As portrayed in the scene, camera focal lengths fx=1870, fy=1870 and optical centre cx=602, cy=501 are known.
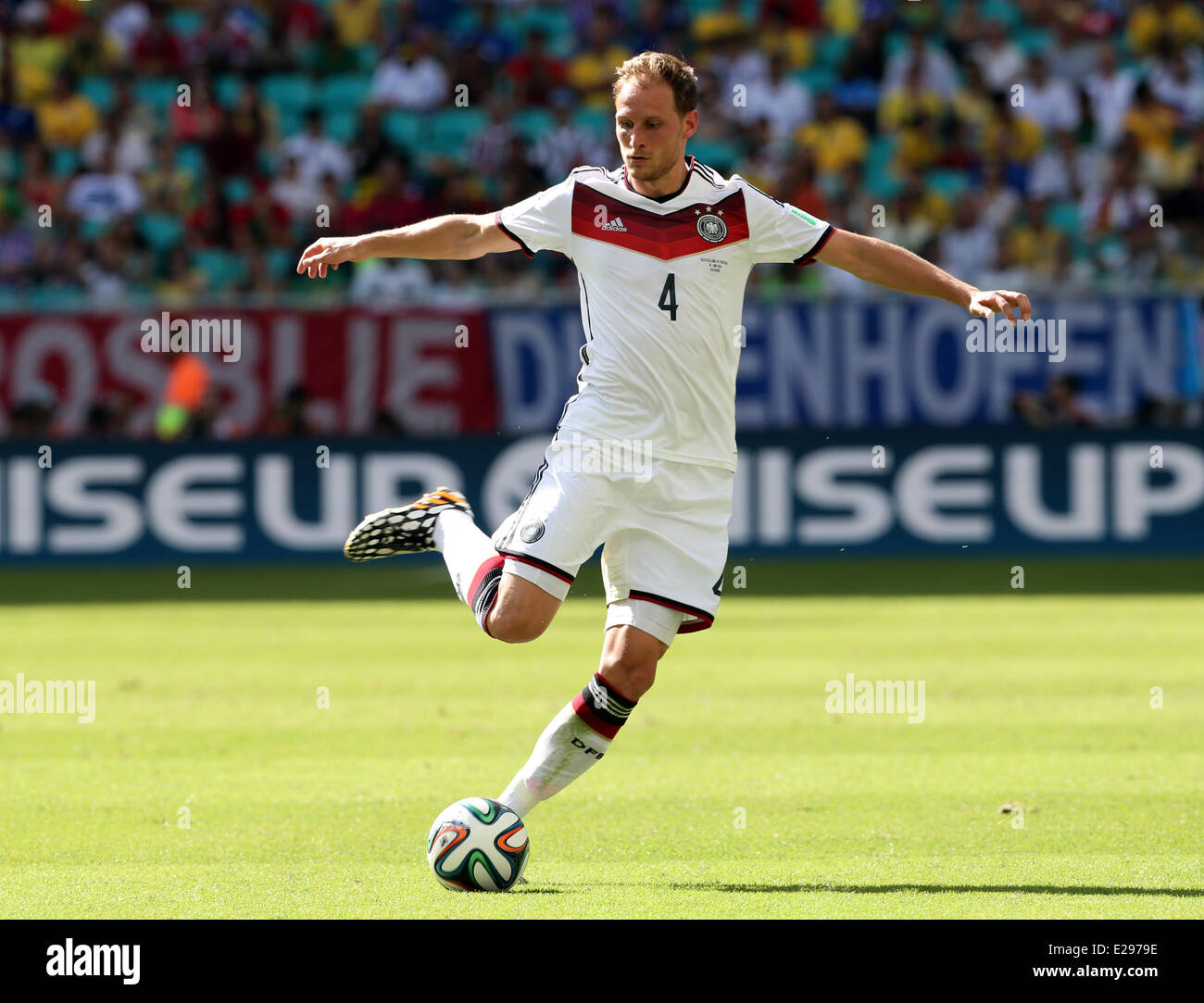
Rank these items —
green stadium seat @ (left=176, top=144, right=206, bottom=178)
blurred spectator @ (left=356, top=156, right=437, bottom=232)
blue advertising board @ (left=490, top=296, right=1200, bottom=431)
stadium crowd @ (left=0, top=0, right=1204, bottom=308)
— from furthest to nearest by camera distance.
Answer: green stadium seat @ (left=176, top=144, right=206, bottom=178) < blurred spectator @ (left=356, top=156, right=437, bottom=232) < stadium crowd @ (left=0, top=0, right=1204, bottom=308) < blue advertising board @ (left=490, top=296, right=1200, bottom=431)

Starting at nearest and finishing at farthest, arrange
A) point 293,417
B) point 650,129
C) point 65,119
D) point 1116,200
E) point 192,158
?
point 650,129 → point 293,417 → point 1116,200 → point 192,158 → point 65,119

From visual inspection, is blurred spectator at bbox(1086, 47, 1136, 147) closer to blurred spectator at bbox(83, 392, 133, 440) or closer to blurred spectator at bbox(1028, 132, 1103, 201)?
blurred spectator at bbox(1028, 132, 1103, 201)

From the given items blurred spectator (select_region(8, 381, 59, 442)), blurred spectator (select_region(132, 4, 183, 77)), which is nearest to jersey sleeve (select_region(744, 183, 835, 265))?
blurred spectator (select_region(8, 381, 59, 442))

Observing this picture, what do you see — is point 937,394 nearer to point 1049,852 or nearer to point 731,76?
point 731,76

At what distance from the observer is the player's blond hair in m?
6.34

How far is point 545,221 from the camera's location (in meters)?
6.58

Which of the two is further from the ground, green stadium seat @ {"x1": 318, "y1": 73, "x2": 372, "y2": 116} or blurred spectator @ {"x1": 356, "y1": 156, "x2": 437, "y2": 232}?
green stadium seat @ {"x1": 318, "y1": 73, "x2": 372, "y2": 116}

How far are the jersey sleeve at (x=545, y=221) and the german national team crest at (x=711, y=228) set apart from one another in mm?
459

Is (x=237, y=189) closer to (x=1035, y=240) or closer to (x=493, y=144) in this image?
(x=493, y=144)

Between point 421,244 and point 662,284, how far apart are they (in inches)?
33.5

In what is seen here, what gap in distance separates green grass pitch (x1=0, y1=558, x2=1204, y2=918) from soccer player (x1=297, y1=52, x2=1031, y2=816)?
2.80 feet

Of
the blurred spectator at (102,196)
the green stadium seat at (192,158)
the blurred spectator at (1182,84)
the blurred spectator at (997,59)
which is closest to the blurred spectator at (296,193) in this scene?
the green stadium seat at (192,158)

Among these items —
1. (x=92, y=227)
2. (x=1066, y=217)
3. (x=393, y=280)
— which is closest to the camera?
(x=393, y=280)

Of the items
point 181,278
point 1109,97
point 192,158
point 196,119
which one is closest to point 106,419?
point 181,278
